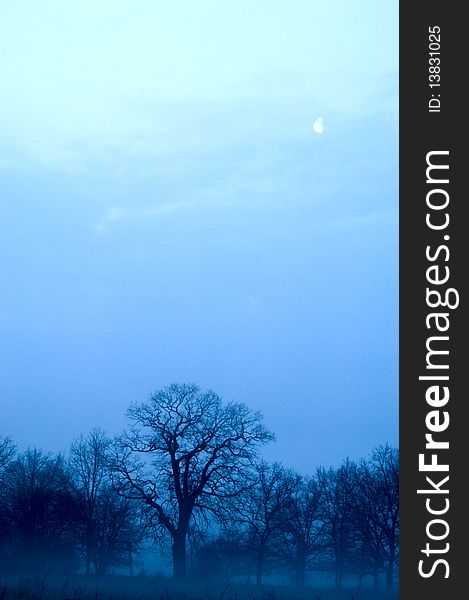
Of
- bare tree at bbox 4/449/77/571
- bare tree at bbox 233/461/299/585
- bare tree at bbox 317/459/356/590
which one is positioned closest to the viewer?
bare tree at bbox 4/449/77/571

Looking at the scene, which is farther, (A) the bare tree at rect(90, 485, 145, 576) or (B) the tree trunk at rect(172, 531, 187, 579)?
(A) the bare tree at rect(90, 485, 145, 576)

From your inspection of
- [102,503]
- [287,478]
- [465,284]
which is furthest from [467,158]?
[287,478]

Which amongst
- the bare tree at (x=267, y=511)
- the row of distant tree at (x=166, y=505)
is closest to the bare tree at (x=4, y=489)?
the row of distant tree at (x=166, y=505)

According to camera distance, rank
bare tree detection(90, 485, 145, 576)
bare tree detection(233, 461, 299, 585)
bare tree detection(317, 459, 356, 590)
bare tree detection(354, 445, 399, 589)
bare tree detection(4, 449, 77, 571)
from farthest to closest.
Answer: bare tree detection(233, 461, 299, 585) < bare tree detection(317, 459, 356, 590) < bare tree detection(90, 485, 145, 576) < bare tree detection(4, 449, 77, 571) < bare tree detection(354, 445, 399, 589)

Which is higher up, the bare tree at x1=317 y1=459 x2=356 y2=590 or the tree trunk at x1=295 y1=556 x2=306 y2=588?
the bare tree at x1=317 y1=459 x2=356 y2=590

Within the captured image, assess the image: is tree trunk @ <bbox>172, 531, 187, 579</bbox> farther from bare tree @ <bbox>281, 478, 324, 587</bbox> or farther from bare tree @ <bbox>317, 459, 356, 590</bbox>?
bare tree @ <bbox>281, 478, 324, 587</bbox>

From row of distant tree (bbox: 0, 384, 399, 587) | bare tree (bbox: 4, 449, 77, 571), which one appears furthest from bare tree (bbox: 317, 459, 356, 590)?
bare tree (bbox: 4, 449, 77, 571)

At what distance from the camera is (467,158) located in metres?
10.8

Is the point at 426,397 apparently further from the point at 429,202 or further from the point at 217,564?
the point at 217,564

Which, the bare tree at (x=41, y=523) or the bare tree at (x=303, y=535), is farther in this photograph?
the bare tree at (x=303, y=535)

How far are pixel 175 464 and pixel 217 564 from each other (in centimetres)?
1543

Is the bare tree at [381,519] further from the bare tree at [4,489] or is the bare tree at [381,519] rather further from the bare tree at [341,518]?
the bare tree at [4,489]

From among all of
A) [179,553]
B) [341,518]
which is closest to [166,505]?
[179,553]

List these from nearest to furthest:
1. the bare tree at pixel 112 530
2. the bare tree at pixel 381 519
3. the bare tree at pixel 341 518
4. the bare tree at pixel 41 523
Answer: the bare tree at pixel 381 519 < the bare tree at pixel 41 523 < the bare tree at pixel 112 530 < the bare tree at pixel 341 518
